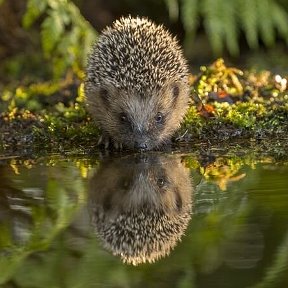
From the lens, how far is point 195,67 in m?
13.7

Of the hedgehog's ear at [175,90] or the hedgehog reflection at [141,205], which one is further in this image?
the hedgehog's ear at [175,90]

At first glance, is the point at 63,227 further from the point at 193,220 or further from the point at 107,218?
the point at 193,220

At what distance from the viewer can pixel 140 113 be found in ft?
26.2

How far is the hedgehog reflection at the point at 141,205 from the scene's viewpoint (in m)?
4.86

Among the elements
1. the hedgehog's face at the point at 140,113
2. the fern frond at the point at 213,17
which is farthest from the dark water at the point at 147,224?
the fern frond at the point at 213,17

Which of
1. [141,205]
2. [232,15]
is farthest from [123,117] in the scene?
[232,15]

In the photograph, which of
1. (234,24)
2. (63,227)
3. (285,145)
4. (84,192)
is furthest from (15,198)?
(234,24)

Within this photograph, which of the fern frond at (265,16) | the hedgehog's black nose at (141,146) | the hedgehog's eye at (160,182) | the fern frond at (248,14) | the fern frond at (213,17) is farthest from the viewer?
the fern frond at (265,16)

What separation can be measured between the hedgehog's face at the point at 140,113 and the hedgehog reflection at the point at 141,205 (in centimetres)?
63

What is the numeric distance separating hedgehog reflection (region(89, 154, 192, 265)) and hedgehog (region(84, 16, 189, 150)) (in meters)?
0.73

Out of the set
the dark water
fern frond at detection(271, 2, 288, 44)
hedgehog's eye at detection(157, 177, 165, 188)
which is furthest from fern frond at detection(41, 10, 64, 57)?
hedgehog's eye at detection(157, 177, 165, 188)

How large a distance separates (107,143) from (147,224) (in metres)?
2.91

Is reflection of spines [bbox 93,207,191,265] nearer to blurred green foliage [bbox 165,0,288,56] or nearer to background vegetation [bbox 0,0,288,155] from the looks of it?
background vegetation [bbox 0,0,288,155]

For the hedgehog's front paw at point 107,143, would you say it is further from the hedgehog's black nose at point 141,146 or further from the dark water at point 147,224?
the dark water at point 147,224
